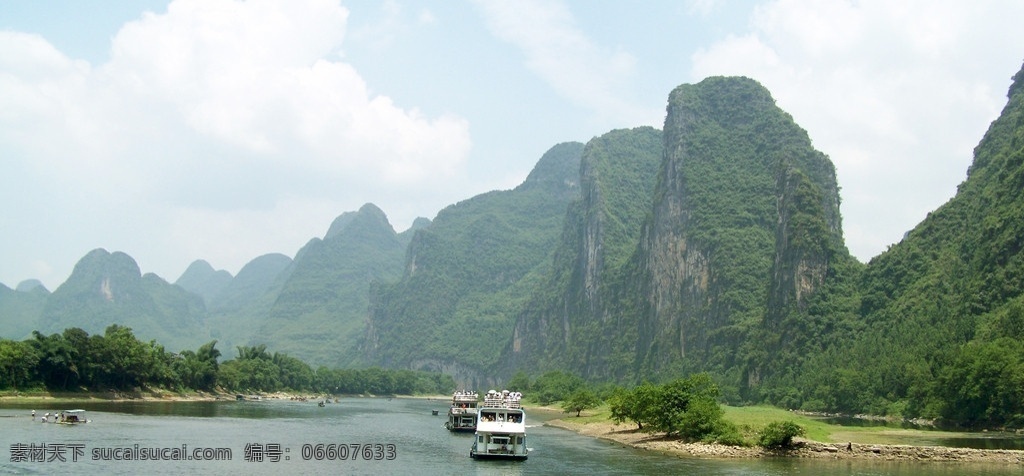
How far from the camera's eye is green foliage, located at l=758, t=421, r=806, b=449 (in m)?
60.9

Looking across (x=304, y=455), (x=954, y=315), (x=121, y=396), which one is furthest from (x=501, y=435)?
(x=954, y=315)

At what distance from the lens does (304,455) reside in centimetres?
5562

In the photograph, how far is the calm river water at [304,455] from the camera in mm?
47812

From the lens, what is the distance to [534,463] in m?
55.3

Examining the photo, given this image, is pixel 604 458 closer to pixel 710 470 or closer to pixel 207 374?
pixel 710 470

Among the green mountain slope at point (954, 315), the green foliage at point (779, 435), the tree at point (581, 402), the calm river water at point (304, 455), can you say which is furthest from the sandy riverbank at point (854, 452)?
the tree at point (581, 402)

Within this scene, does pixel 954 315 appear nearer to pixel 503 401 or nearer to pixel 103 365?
pixel 503 401

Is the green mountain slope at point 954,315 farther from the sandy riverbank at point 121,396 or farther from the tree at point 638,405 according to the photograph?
the sandy riverbank at point 121,396

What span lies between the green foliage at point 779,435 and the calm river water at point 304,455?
3941mm

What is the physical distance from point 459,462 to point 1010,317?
59.9m

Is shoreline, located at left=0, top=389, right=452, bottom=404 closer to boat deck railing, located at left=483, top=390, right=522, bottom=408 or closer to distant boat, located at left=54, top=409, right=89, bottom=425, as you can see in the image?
distant boat, located at left=54, top=409, right=89, bottom=425

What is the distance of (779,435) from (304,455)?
3121cm

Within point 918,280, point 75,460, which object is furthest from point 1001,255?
point 75,460

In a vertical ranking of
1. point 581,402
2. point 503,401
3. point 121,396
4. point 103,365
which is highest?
point 103,365
